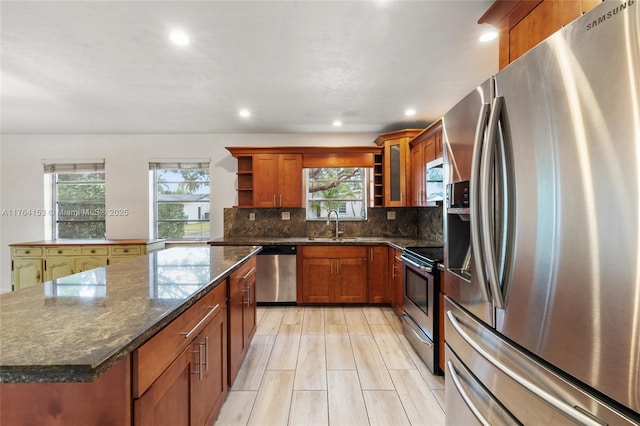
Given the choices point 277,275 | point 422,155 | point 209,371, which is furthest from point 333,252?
point 209,371

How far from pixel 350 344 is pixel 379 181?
7.68 ft

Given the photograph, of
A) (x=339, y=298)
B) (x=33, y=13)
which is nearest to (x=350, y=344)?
(x=339, y=298)

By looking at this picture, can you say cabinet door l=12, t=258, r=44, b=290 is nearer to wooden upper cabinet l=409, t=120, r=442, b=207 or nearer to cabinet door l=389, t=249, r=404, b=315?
cabinet door l=389, t=249, r=404, b=315

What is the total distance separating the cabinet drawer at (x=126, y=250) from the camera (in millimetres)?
4063

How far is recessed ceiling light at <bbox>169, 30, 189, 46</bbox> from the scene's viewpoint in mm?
1962

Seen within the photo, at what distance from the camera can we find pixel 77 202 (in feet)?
15.1

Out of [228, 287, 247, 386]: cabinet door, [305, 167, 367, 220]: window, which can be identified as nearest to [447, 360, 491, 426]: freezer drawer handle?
[228, 287, 247, 386]: cabinet door

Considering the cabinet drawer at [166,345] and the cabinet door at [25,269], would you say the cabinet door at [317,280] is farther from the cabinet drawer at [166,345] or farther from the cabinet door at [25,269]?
the cabinet door at [25,269]

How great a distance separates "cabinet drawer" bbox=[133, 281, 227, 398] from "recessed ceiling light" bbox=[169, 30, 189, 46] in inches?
71.1

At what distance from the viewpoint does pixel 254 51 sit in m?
2.18

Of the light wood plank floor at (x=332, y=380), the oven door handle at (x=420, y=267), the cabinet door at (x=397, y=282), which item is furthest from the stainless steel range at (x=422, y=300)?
the cabinet door at (x=397, y=282)

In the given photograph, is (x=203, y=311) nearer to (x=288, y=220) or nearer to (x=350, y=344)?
(x=350, y=344)

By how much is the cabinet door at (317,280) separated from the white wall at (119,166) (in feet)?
5.63

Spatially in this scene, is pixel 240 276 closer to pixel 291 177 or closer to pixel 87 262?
pixel 291 177
